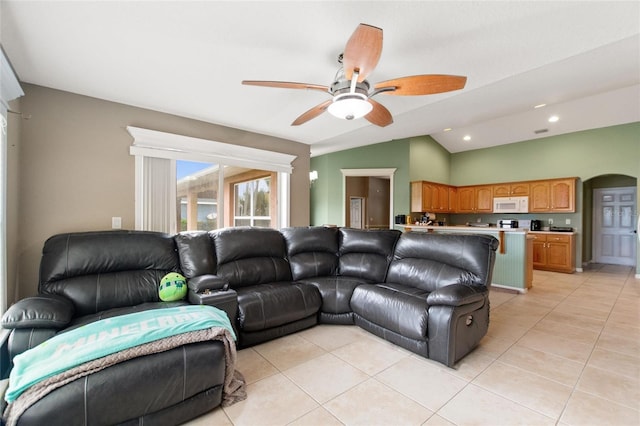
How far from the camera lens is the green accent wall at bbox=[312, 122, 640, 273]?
5723 millimetres

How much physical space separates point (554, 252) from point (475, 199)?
2.14m

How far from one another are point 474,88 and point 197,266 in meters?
3.62

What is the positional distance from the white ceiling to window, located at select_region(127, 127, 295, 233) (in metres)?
0.55

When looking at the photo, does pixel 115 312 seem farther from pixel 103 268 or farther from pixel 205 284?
pixel 205 284

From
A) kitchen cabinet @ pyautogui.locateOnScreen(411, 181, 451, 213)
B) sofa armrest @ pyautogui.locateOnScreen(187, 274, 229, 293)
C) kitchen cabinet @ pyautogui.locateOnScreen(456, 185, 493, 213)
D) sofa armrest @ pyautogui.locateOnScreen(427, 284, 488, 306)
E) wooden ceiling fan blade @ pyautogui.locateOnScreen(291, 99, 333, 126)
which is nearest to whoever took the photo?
sofa armrest @ pyautogui.locateOnScreen(427, 284, 488, 306)

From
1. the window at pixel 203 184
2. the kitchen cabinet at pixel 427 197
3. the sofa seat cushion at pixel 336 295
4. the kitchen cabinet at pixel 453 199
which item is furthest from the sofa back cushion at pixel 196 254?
the kitchen cabinet at pixel 453 199

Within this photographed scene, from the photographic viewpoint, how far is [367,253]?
351 cm

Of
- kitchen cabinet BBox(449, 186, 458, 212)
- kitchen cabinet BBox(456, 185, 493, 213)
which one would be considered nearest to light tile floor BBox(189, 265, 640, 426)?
kitchen cabinet BBox(456, 185, 493, 213)

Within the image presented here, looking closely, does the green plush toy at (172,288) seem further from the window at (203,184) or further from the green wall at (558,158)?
the green wall at (558,158)

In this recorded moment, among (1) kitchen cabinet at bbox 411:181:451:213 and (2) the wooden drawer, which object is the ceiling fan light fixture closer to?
(1) kitchen cabinet at bbox 411:181:451:213

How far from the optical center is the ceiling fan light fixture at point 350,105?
7.15 ft

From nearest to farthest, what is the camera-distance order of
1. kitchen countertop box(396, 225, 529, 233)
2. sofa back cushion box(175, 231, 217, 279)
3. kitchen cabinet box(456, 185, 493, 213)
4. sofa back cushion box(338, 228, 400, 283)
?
sofa back cushion box(175, 231, 217, 279) < sofa back cushion box(338, 228, 400, 283) < kitchen countertop box(396, 225, 529, 233) < kitchen cabinet box(456, 185, 493, 213)

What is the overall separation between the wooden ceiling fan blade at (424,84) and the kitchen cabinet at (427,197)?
4367 mm

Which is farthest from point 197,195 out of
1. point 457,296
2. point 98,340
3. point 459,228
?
point 459,228
